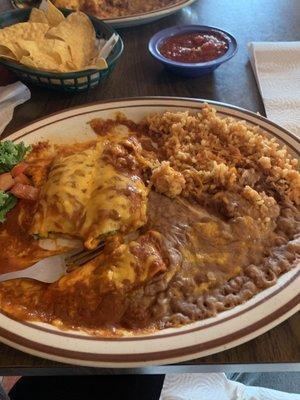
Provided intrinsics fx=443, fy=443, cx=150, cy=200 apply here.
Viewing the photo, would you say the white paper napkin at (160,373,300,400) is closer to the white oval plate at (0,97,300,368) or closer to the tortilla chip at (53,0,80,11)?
the white oval plate at (0,97,300,368)

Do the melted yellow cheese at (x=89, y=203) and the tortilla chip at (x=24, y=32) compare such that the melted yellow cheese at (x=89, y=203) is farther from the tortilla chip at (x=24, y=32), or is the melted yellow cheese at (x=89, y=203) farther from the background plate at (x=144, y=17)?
the background plate at (x=144, y=17)

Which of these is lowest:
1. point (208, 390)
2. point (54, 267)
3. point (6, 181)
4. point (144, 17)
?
point (208, 390)

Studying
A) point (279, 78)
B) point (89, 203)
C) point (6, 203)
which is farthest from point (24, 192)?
point (279, 78)

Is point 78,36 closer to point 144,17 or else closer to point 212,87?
point 144,17

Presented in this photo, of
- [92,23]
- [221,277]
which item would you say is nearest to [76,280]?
[221,277]

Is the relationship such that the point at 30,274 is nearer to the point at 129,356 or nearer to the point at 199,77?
the point at 129,356
